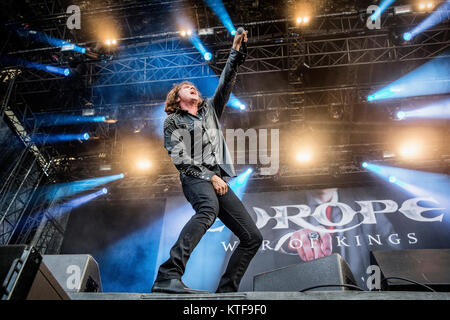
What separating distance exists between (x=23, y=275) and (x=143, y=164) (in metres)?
6.94

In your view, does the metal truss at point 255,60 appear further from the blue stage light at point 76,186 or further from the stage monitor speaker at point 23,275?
the stage monitor speaker at point 23,275

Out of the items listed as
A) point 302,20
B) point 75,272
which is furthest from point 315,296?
point 302,20

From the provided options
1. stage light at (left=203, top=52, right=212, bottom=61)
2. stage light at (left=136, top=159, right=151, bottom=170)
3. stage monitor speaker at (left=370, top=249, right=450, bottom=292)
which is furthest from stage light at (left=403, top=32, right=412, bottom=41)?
stage light at (left=136, top=159, right=151, bottom=170)

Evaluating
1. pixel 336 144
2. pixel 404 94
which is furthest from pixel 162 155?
pixel 404 94

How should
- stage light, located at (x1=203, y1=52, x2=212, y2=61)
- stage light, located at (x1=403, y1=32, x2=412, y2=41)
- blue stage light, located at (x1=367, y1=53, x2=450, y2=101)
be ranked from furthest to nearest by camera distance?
blue stage light, located at (x1=367, y1=53, x2=450, y2=101) < stage light, located at (x1=203, y1=52, x2=212, y2=61) < stage light, located at (x1=403, y1=32, x2=412, y2=41)

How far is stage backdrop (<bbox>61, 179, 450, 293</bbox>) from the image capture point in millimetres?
6438

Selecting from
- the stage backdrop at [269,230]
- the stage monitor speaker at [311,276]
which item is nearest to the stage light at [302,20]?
the stage backdrop at [269,230]

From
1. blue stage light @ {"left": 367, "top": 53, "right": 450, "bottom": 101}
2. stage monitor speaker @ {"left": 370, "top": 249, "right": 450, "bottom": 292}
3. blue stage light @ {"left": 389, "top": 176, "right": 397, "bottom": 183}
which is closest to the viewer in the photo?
stage monitor speaker @ {"left": 370, "top": 249, "right": 450, "bottom": 292}

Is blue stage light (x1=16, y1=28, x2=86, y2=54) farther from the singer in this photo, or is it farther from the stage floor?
the stage floor

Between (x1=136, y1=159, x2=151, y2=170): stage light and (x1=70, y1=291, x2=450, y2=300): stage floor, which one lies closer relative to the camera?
(x1=70, y1=291, x2=450, y2=300): stage floor

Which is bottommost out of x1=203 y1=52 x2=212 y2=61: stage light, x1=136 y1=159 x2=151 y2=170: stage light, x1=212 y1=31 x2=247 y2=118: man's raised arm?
x1=212 y1=31 x2=247 y2=118: man's raised arm

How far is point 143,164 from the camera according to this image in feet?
26.2
